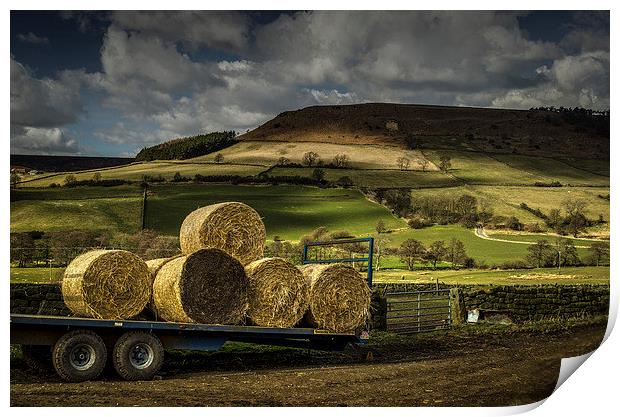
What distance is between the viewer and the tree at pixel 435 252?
2598 cm

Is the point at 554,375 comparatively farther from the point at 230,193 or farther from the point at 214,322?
the point at 230,193

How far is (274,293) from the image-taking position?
10.6 meters

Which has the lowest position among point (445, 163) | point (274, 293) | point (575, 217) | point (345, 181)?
point (274, 293)

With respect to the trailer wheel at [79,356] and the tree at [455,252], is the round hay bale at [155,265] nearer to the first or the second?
the trailer wheel at [79,356]

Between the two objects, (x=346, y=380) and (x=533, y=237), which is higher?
(x=533, y=237)

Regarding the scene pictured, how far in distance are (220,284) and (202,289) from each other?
25cm

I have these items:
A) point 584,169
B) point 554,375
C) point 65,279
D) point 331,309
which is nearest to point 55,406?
point 65,279

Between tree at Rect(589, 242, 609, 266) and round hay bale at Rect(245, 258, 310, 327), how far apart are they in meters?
13.9

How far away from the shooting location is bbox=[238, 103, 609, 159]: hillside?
898 inches

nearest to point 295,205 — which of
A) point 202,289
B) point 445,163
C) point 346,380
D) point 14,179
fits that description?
point 445,163

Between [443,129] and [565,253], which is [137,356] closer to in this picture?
[565,253]

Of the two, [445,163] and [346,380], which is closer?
[346,380]

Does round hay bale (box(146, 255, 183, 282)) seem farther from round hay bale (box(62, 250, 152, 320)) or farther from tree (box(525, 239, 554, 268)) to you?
tree (box(525, 239, 554, 268))

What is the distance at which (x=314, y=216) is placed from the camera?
25.8 meters
